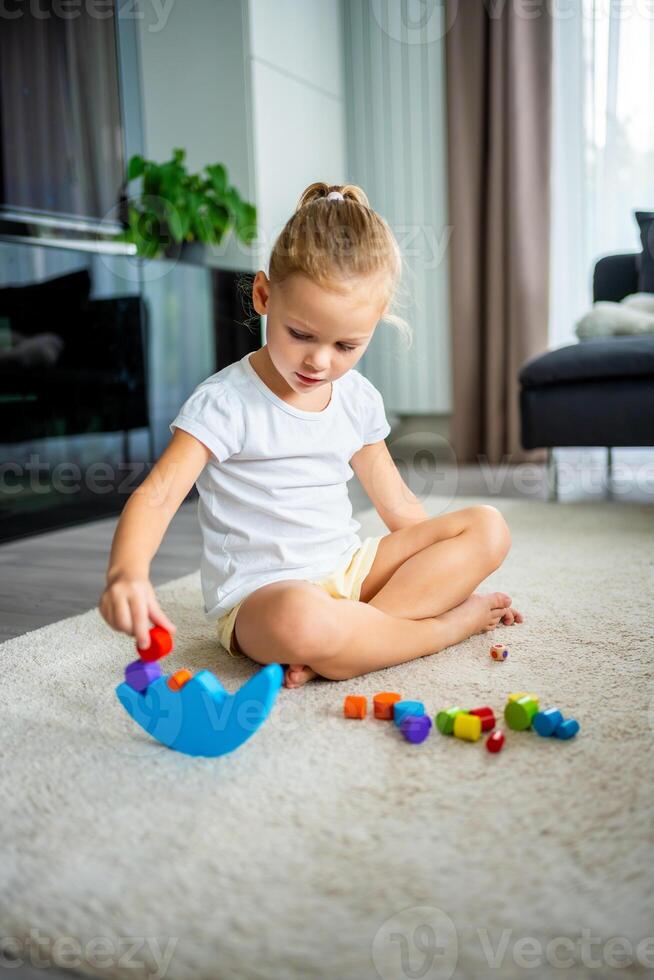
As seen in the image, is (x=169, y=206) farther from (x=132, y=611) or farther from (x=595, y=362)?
(x=132, y=611)

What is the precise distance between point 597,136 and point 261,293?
2.45m

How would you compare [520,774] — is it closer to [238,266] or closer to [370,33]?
[238,266]

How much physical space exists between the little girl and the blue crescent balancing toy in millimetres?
79

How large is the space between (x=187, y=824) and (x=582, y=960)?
0.91ft

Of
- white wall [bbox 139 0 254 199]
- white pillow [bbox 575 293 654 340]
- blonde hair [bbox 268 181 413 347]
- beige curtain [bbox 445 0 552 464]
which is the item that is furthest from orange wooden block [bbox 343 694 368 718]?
beige curtain [bbox 445 0 552 464]

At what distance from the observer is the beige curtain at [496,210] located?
2846 millimetres

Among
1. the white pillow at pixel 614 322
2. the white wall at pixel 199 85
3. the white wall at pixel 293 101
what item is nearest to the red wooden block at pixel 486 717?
the white pillow at pixel 614 322

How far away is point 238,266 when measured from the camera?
9.07 feet

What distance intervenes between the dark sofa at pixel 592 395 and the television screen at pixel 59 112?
122 centimetres

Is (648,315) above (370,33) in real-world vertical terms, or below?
below

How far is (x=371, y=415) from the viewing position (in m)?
1.00

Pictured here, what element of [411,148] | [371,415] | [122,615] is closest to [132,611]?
[122,615]

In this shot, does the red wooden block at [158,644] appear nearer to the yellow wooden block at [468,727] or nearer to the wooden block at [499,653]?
the yellow wooden block at [468,727]

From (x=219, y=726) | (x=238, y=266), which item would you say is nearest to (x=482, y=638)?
(x=219, y=726)
